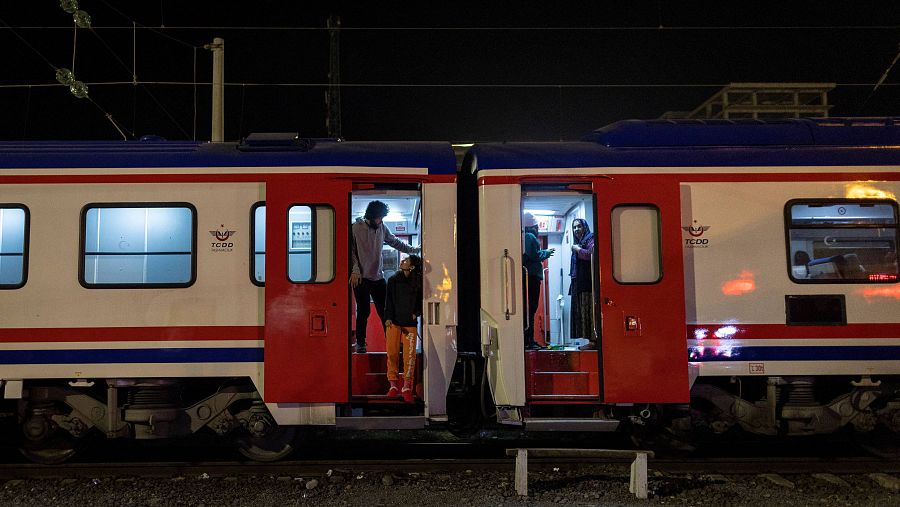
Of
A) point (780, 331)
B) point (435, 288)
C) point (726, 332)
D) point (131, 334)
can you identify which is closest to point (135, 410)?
point (131, 334)

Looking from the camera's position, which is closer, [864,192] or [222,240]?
[222,240]

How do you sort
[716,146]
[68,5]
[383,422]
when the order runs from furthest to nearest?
[68,5]
[716,146]
[383,422]

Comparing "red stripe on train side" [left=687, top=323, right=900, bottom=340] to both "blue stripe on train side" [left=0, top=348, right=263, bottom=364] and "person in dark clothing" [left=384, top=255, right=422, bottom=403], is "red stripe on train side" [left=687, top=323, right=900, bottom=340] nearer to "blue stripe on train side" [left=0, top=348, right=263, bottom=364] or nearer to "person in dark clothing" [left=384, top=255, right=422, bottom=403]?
"person in dark clothing" [left=384, top=255, right=422, bottom=403]

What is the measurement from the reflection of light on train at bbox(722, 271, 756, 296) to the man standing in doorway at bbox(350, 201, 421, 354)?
3.55 m

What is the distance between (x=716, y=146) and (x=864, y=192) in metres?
1.60

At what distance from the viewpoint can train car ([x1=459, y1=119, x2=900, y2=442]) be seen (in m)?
7.24

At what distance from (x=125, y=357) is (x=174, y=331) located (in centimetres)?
57

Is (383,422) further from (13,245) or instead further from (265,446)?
(13,245)

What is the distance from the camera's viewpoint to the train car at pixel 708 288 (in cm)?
724

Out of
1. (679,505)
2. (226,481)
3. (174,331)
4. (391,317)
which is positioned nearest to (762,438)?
(679,505)

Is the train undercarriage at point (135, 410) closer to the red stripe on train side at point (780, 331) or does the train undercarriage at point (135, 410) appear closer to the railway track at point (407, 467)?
the railway track at point (407, 467)

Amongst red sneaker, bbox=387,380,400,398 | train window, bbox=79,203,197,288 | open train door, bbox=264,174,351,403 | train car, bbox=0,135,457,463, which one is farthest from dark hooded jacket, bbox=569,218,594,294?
train window, bbox=79,203,197,288

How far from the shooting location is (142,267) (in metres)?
7.30

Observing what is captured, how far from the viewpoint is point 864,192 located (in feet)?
24.6
